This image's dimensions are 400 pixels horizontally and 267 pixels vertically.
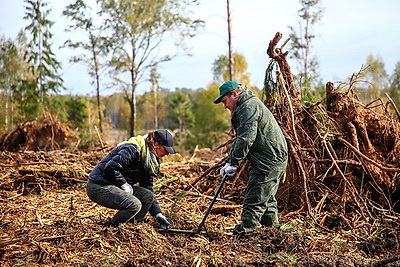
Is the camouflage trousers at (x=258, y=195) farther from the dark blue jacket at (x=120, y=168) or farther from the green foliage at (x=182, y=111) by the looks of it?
the green foliage at (x=182, y=111)

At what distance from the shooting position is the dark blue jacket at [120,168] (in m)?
4.78

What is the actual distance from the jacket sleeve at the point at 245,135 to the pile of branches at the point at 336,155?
176cm

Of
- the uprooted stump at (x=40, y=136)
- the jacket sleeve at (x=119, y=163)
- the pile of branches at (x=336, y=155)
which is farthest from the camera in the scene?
the uprooted stump at (x=40, y=136)

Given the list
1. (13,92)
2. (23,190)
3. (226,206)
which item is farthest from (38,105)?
(226,206)

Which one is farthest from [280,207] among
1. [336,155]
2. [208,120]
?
[208,120]

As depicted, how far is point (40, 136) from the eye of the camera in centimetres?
1409

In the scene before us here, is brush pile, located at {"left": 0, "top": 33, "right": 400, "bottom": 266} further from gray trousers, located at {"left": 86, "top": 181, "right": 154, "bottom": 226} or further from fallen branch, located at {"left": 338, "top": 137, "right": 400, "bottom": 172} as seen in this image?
gray trousers, located at {"left": 86, "top": 181, "right": 154, "bottom": 226}

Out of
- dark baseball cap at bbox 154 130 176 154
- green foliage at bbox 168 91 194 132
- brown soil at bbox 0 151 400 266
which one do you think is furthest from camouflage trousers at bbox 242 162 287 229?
green foliage at bbox 168 91 194 132

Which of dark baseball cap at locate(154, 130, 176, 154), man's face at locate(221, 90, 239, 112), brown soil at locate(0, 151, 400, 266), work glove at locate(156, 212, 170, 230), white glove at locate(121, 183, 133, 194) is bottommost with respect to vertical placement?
brown soil at locate(0, 151, 400, 266)

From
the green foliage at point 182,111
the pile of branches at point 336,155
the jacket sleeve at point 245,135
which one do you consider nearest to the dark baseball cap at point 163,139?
the jacket sleeve at point 245,135

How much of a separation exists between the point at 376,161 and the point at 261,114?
275 centimetres

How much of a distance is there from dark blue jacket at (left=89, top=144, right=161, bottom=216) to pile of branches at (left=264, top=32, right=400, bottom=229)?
102 inches

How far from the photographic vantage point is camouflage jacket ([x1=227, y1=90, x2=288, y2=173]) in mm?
4914

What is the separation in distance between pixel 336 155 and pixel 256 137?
2277 millimetres
